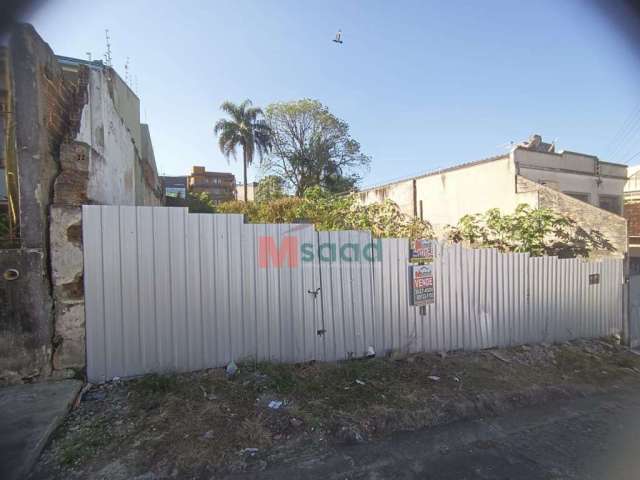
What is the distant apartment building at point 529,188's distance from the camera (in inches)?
Result: 374

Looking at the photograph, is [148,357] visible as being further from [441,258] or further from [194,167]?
[194,167]

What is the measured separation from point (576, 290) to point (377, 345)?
16.1ft

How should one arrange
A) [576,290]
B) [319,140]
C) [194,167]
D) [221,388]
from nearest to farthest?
[221,388] < [576,290] < [319,140] < [194,167]

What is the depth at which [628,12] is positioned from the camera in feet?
13.0

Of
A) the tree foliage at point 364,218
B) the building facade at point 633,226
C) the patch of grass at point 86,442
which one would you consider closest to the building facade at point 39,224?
the patch of grass at point 86,442

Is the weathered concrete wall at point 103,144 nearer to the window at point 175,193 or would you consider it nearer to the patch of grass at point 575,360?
the patch of grass at point 575,360

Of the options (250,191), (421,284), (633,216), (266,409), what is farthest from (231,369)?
(250,191)

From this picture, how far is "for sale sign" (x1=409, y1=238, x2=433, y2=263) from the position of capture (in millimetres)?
5254

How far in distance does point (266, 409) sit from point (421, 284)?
115 inches

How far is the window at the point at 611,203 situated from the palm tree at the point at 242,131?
69.7 feet

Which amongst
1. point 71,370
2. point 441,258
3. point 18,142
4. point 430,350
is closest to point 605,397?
point 430,350

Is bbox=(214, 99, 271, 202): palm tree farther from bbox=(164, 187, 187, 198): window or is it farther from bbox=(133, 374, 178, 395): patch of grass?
bbox=(133, 374, 178, 395): patch of grass

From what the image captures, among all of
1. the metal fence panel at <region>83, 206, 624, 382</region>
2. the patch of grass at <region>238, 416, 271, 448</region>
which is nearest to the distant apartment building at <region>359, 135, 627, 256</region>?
the metal fence panel at <region>83, 206, 624, 382</region>

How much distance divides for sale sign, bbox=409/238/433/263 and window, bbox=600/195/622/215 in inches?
489
